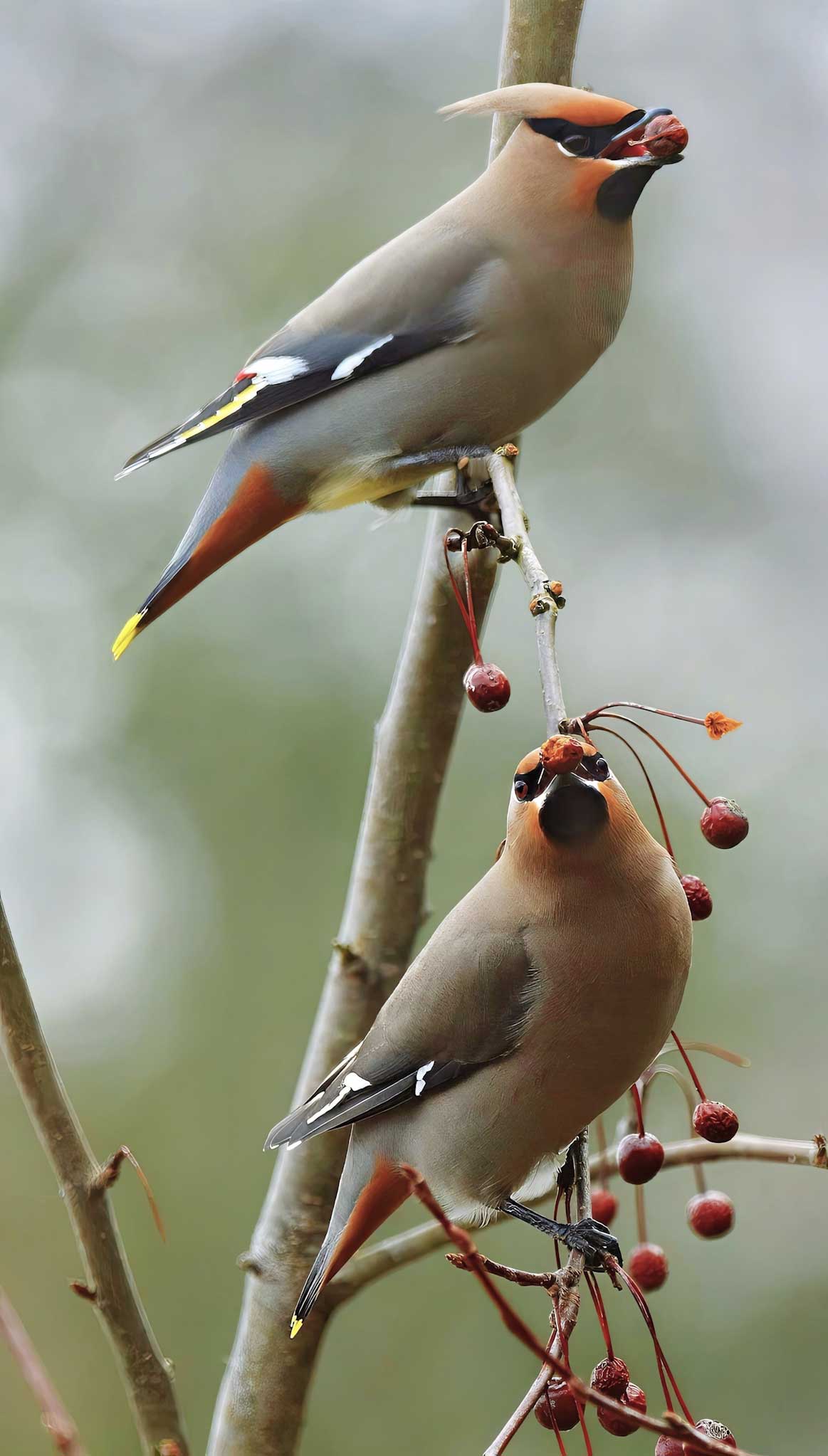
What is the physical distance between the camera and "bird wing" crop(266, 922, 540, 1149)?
6.77 feet

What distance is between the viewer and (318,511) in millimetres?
2709

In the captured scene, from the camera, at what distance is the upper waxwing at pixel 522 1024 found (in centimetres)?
195

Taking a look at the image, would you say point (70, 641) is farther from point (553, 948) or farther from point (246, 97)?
point (553, 948)

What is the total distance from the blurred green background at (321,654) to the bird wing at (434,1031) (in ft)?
10.3

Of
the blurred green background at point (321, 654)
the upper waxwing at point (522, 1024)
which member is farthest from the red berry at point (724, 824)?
the blurred green background at point (321, 654)

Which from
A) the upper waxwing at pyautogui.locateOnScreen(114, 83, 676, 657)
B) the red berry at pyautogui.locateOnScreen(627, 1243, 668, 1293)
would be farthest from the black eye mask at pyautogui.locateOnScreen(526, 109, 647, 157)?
the red berry at pyautogui.locateOnScreen(627, 1243, 668, 1293)

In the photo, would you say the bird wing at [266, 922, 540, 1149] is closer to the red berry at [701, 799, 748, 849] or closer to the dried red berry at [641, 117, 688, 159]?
the red berry at [701, 799, 748, 849]

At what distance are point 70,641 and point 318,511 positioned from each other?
4.05m

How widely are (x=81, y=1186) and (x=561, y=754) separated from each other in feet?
2.91

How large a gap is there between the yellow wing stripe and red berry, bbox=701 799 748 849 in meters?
1.14

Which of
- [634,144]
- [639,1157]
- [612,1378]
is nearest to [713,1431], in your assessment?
[612,1378]

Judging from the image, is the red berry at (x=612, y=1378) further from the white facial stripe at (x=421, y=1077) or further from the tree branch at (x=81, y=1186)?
the tree branch at (x=81, y=1186)

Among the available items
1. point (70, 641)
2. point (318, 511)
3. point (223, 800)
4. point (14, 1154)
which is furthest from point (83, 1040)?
point (318, 511)

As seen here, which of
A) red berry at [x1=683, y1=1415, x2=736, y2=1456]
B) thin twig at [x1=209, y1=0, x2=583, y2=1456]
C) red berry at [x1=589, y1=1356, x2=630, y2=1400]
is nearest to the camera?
red berry at [x1=683, y1=1415, x2=736, y2=1456]
